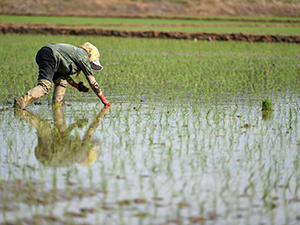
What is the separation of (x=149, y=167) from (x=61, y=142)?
121 centimetres

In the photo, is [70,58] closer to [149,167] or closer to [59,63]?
[59,63]

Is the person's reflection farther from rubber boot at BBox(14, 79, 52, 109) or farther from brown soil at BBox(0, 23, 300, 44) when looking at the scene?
brown soil at BBox(0, 23, 300, 44)

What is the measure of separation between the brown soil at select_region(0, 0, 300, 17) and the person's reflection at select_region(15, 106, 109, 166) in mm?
35448

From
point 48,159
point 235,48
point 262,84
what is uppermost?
point 235,48

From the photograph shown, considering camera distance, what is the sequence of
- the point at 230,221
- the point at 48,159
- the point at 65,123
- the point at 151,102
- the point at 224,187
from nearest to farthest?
the point at 230,221 < the point at 224,187 < the point at 48,159 < the point at 65,123 < the point at 151,102

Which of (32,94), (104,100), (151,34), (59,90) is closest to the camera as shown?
(32,94)

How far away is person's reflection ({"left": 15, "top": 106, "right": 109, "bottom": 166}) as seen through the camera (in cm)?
450

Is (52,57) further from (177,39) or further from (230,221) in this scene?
(177,39)

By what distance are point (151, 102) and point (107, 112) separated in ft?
3.54

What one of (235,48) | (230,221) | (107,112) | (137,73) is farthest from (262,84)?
(235,48)

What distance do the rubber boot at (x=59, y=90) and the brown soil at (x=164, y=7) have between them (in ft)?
112

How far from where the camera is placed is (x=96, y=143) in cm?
513

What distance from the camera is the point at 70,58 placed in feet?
22.4

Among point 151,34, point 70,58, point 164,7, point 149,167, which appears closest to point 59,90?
point 70,58
